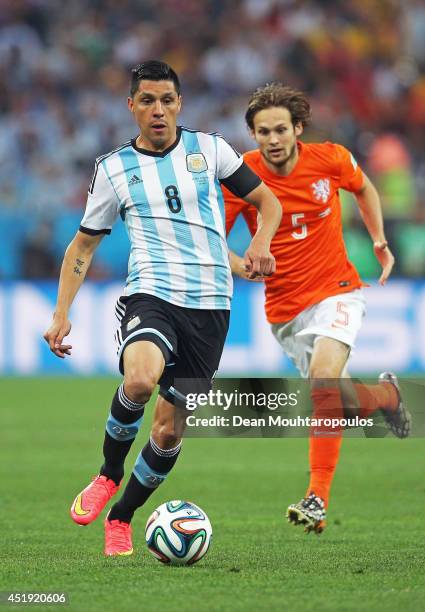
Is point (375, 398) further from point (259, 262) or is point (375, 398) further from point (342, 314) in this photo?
point (259, 262)

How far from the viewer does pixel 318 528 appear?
598 centimetres

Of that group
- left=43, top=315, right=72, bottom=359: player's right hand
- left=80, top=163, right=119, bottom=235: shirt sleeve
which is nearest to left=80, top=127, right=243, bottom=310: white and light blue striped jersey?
left=80, top=163, right=119, bottom=235: shirt sleeve

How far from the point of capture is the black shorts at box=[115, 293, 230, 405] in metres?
5.40

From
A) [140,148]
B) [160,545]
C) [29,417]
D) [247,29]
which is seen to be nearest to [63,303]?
[140,148]

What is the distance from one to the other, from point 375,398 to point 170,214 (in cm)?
228

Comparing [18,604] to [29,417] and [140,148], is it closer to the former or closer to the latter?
[140,148]

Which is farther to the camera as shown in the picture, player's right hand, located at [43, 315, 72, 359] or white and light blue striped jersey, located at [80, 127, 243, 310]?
white and light blue striped jersey, located at [80, 127, 243, 310]

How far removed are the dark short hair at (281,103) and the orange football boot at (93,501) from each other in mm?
2251

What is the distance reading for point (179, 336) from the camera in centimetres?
551

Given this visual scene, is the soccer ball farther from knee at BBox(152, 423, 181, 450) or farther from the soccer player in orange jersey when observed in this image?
the soccer player in orange jersey

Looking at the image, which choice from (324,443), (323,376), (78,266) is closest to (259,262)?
(78,266)

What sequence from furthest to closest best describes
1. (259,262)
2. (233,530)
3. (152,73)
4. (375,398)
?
(375,398), (233,530), (152,73), (259,262)

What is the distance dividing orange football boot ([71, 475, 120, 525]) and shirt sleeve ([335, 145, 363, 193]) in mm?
2339

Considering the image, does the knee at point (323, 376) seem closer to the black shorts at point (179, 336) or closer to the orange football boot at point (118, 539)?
the black shorts at point (179, 336)
